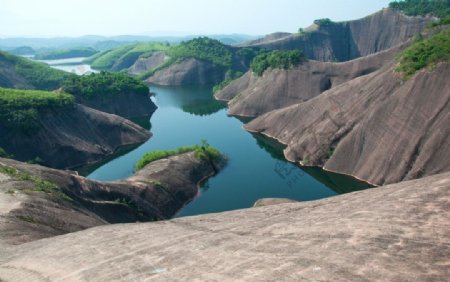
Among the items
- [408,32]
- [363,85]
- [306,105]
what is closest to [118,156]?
[306,105]

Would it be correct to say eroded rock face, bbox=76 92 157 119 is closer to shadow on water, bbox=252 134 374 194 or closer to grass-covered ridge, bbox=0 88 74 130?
grass-covered ridge, bbox=0 88 74 130

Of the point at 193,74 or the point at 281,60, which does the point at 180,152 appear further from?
the point at 193,74

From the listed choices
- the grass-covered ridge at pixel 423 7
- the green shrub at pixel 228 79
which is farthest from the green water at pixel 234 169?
the grass-covered ridge at pixel 423 7

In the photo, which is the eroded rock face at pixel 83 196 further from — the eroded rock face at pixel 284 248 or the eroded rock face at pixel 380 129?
the eroded rock face at pixel 380 129

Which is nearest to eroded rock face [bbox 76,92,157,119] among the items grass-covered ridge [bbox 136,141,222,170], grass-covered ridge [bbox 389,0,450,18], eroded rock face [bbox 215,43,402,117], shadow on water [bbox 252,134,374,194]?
eroded rock face [bbox 215,43,402,117]

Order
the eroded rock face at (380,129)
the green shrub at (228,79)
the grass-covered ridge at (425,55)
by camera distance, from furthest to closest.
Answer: the green shrub at (228,79) → the grass-covered ridge at (425,55) → the eroded rock face at (380,129)

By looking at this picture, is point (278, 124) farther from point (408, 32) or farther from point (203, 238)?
point (408, 32)

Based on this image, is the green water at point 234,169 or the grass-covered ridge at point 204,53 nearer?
the green water at point 234,169
